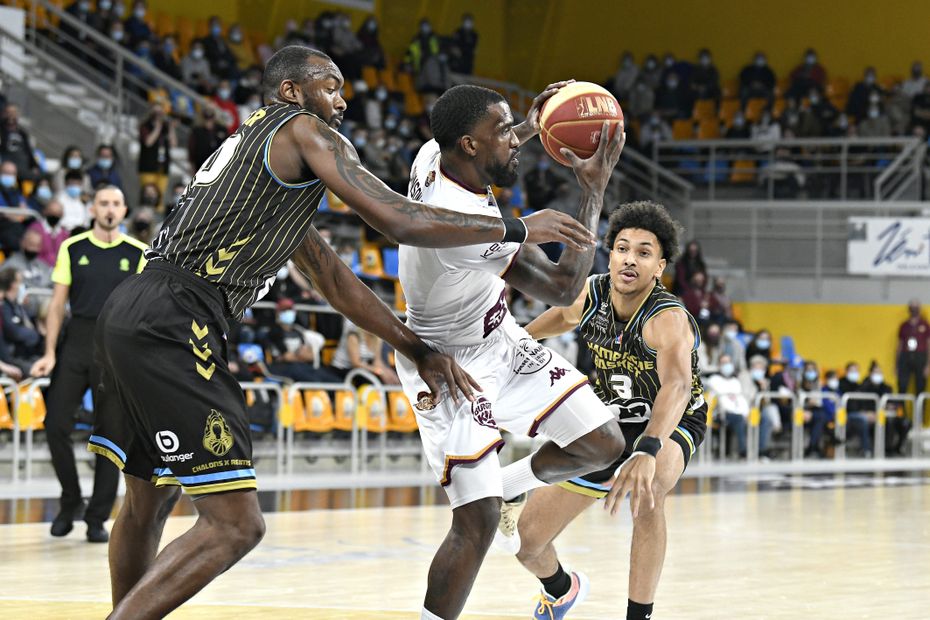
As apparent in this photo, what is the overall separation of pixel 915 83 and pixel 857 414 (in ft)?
29.0

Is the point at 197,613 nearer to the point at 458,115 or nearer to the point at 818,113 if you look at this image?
the point at 458,115

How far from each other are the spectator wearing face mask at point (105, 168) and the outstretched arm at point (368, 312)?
10.6 m

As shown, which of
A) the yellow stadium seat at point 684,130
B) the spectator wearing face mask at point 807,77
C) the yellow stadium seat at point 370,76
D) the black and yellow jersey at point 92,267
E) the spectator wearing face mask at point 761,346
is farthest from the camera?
the yellow stadium seat at point 684,130

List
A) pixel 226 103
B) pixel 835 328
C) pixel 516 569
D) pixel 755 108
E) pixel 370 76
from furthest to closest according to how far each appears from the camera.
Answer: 1. pixel 755 108
2. pixel 835 328
3. pixel 370 76
4. pixel 226 103
5. pixel 516 569

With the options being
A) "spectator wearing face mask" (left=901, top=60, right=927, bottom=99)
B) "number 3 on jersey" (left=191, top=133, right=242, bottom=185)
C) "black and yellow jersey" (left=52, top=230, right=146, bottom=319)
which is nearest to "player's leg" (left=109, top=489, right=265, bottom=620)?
"number 3 on jersey" (left=191, top=133, right=242, bottom=185)

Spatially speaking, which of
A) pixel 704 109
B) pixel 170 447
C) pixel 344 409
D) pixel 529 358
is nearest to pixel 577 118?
pixel 529 358

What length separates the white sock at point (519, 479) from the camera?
5.81 metres

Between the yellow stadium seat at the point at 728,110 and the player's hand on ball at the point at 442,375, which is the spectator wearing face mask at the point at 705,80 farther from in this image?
the player's hand on ball at the point at 442,375

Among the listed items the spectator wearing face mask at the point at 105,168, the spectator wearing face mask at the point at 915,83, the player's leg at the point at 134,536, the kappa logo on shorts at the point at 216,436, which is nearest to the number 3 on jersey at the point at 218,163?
the kappa logo on shorts at the point at 216,436

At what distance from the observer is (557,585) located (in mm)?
5996

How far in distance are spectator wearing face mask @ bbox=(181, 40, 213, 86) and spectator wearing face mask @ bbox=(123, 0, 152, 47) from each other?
66 centimetres

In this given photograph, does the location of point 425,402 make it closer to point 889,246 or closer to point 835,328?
point 889,246

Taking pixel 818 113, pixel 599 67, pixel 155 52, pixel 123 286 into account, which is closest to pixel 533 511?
pixel 123 286

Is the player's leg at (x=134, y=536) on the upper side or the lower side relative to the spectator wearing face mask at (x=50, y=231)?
lower
